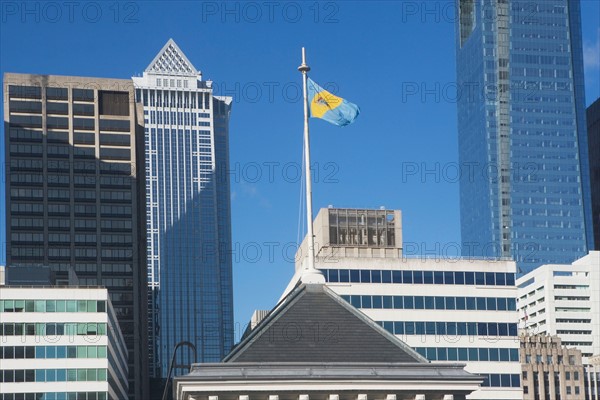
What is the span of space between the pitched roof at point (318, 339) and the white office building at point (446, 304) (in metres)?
68.4

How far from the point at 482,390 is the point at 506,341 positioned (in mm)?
5561

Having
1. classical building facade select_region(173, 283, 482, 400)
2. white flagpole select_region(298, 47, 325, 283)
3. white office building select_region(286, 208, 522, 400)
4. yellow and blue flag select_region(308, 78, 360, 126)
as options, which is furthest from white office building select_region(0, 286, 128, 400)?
classical building facade select_region(173, 283, 482, 400)

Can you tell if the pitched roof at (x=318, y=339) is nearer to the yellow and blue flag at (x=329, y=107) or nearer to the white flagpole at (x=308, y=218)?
the white flagpole at (x=308, y=218)

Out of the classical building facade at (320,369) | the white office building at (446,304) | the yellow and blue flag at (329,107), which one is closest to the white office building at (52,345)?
the white office building at (446,304)

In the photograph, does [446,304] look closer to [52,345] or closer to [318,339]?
[52,345]

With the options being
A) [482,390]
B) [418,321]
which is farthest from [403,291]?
[482,390]

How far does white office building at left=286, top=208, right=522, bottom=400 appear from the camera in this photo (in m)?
131

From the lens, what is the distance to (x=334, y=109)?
7331cm

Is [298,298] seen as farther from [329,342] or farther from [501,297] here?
[501,297]

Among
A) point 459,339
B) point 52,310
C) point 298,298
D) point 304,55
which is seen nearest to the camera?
point 298,298

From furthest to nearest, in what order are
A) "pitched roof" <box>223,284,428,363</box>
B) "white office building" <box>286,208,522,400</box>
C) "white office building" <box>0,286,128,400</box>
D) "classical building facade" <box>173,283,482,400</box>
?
"white office building" <box>0,286,128,400</box> < "white office building" <box>286,208,522,400</box> < "pitched roof" <box>223,284,428,363</box> < "classical building facade" <box>173,283,482,400</box>

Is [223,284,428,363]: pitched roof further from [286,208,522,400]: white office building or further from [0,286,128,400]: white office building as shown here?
[0,286,128,400]: white office building

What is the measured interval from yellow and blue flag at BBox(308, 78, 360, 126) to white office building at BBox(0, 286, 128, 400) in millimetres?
81131

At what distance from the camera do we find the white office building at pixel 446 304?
429ft
